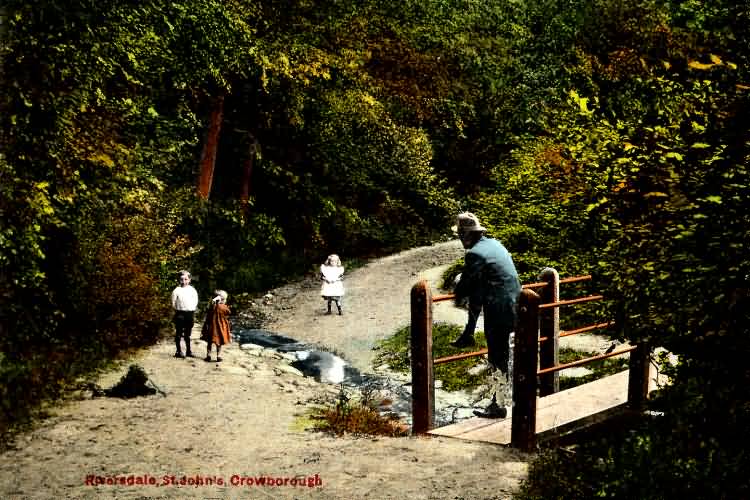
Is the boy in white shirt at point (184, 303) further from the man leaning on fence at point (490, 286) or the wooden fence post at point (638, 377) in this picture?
the wooden fence post at point (638, 377)

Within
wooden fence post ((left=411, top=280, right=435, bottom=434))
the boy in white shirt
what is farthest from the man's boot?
the boy in white shirt

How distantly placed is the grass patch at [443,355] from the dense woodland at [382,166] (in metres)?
2.37

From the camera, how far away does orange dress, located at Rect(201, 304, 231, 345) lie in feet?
39.5

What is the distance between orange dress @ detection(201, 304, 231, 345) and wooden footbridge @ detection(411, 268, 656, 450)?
5.95m

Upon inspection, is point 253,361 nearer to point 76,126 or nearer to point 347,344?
point 347,344

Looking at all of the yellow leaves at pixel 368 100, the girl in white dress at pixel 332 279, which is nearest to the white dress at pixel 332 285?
the girl in white dress at pixel 332 279

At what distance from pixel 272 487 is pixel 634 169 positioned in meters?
3.78

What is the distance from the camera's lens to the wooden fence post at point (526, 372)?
20.1ft

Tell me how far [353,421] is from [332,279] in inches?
324

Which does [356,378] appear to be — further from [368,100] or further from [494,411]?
[368,100]

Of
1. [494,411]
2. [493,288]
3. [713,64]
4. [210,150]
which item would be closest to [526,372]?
[493,288]

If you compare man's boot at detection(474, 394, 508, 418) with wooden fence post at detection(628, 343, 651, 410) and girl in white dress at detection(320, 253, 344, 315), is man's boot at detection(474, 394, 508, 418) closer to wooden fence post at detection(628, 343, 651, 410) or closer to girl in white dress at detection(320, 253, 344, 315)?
wooden fence post at detection(628, 343, 651, 410)

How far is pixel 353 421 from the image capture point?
865 centimetres

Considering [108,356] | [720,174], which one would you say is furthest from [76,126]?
[720,174]
